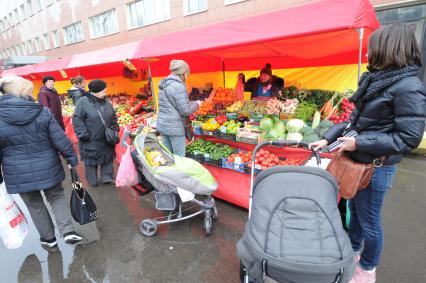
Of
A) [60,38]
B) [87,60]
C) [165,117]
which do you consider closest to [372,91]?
[165,117]

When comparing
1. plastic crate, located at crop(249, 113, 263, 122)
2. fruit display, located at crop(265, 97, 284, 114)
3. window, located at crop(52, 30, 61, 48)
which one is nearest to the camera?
plastic crate, located at crop(249, 113, 263, 122)

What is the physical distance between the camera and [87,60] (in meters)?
7.36

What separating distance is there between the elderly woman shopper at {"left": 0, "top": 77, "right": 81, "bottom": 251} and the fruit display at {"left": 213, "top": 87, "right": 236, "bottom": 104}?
303 centimetres

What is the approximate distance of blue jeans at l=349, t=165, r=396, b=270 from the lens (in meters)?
1.82

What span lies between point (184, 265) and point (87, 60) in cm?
679

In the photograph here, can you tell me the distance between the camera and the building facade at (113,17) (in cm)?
652

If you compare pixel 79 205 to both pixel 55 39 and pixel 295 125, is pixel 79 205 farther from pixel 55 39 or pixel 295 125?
pixel 55 39

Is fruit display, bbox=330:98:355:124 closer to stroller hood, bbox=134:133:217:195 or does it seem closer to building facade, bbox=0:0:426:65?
stroller hood, bbox=134:133:217:195

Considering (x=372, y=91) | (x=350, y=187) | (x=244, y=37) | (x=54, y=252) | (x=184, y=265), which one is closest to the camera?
(x=372, y=91)

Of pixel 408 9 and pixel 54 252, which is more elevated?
pixel 408 9

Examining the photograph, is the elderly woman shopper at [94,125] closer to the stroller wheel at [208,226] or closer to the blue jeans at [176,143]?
the blue jeans at [176,143]

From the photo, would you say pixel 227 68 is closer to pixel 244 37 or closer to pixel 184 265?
pixel 244 37

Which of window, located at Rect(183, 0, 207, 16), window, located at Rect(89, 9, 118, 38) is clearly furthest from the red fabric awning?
window, located at Rect(89, 9, 118, 38)

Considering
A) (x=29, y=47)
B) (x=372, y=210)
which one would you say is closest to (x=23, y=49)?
(x=29, y=47)
